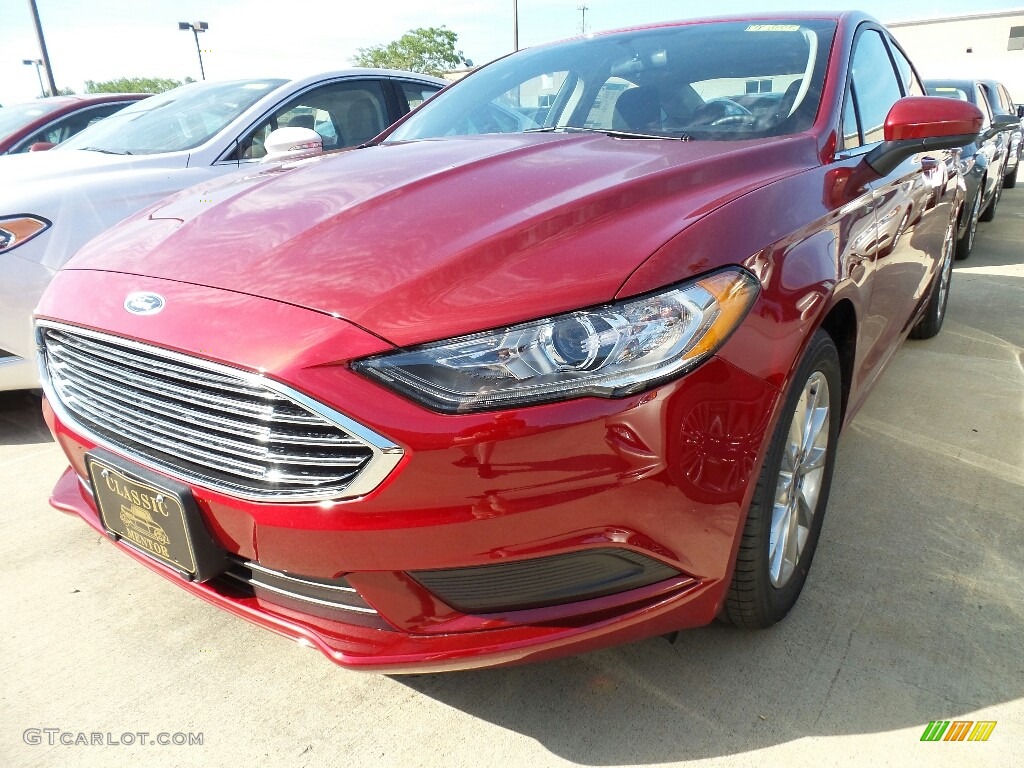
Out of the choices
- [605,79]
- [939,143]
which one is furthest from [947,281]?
[605,79]

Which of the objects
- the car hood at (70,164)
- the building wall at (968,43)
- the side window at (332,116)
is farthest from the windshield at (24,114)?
the building wall at (968,43)

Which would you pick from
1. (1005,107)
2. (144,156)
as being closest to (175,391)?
(144,156)

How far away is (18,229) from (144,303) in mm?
1901

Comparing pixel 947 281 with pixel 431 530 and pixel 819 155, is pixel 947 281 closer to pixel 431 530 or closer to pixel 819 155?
pixel 819 155

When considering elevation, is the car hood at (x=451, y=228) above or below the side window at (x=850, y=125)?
below

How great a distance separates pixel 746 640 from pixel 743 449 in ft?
2.15

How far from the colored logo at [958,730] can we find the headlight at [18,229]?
10.9 feet

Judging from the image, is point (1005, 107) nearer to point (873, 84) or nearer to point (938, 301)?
point (938, 301)

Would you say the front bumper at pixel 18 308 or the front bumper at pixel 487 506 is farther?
the front bumper at pixel 18 308

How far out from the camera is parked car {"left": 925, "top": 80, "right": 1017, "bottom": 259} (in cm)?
541

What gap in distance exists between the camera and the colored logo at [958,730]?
1.57 meters

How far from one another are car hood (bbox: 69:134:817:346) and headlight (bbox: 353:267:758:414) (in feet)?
0.10

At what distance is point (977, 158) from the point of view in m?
6.00

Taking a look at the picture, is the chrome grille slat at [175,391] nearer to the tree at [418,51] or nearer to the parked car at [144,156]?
the parked car at [144,156]
